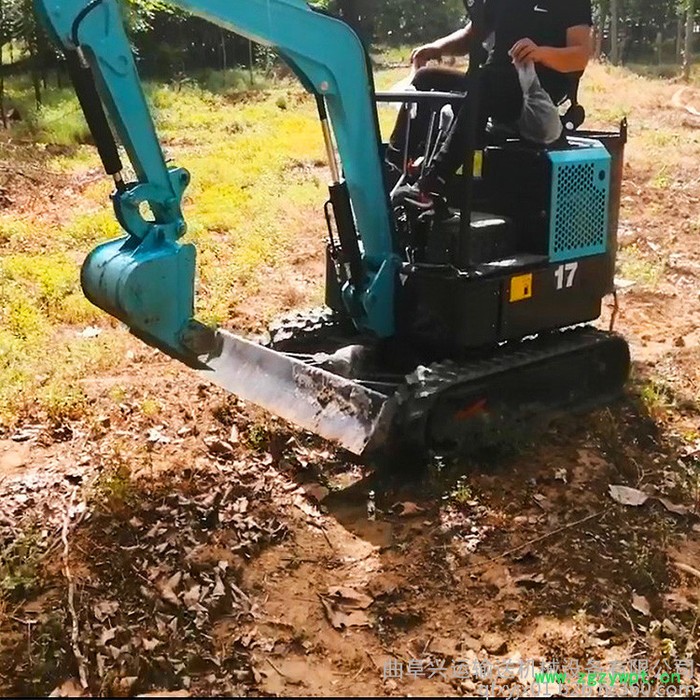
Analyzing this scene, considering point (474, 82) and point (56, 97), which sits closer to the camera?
point (474, 82)

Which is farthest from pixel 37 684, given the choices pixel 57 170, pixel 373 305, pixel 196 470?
pixel 57 170

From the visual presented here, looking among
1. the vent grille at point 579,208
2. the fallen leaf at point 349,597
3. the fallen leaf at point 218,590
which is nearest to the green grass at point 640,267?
the vent grille at point 579,208

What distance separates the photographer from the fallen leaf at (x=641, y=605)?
145 inches

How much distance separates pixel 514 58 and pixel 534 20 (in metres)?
0.27

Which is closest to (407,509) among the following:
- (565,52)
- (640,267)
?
(565,52)

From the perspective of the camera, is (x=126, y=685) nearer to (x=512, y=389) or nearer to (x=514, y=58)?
(x=512, y=389)

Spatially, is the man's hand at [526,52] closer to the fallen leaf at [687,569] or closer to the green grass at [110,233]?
the fallen leaf at [687,569]

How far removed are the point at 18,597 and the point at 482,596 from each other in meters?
1.80

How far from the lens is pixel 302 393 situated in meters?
4.53

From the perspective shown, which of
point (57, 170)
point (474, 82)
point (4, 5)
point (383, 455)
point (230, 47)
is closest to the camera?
point (474, 82)

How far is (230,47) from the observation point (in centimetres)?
3372

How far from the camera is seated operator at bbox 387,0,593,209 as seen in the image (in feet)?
15.4

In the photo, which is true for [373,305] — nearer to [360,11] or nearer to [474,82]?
[474,82]

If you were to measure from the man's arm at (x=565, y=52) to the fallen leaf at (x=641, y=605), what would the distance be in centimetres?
261
